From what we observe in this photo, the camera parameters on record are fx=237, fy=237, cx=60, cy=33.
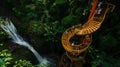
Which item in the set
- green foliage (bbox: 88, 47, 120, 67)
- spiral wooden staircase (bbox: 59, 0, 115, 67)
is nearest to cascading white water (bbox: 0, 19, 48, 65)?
spiral wooden staircase (bbox: 59, 0, 115, 67)

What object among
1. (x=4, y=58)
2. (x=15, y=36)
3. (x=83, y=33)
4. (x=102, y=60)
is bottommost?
(x=102, y=60)

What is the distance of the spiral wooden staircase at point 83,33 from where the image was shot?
8.40m

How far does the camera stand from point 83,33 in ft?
26.7

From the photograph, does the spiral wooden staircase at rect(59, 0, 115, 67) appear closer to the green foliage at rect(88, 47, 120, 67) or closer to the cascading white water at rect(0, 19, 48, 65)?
the green foliage at rect(88, 47, 120, 67)

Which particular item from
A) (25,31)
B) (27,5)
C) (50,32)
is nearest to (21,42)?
(25,31)

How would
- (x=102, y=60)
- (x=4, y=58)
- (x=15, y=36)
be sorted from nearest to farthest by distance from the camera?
(x=4, y=58)
(x=102, y=60)
(x=15, y=36)

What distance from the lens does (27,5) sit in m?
12.6

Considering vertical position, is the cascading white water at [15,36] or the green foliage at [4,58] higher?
the cascading white water at [15,36]

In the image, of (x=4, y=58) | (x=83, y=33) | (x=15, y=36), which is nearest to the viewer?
(x=4, y=58)

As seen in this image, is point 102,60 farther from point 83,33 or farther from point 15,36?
point 15,36

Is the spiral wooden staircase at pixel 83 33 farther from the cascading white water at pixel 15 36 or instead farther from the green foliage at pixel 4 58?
the green foliage at pixel 4 58

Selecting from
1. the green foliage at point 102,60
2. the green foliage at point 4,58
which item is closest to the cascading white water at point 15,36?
the green foliage at point 102,60

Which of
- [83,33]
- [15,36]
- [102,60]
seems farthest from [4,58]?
[15,36]

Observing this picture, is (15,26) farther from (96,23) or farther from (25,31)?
(96,23)
